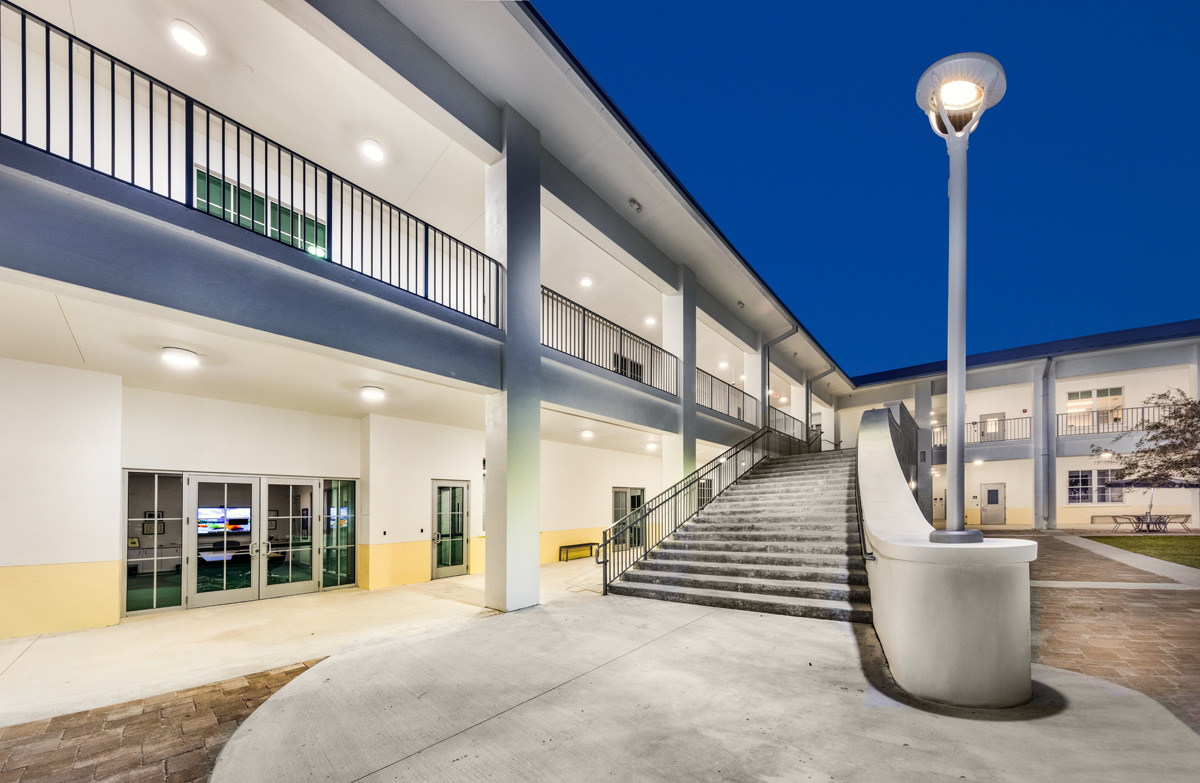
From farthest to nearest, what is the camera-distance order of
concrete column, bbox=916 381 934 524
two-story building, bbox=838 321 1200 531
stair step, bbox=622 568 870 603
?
two-story building, bbox=838 321 1200 531, concrete column, bbox=916 381 934 524, stair step, bbox=622 568 870 603

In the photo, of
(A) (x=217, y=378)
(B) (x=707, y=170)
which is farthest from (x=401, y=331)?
(B) (x=707, y=170)

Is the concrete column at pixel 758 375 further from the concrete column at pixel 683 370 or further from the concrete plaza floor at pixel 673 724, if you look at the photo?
the concrete plaza floor at pixel 673 724

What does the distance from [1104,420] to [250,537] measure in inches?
1209

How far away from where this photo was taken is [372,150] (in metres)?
8.55

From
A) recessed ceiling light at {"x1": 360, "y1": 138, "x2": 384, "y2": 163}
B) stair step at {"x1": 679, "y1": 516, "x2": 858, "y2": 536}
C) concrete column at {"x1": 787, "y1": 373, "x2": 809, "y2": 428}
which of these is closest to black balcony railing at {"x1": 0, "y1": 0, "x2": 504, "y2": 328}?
recessed ceiling light at {"x1": 360, "y1": 138, "x2": 384, "y2": 163}

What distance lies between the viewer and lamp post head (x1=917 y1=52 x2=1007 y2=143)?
4.13m

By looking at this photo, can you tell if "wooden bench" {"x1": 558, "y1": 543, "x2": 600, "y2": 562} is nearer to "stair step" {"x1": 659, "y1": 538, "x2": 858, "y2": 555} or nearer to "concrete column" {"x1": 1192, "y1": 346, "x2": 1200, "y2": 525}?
"stair step" {"x1": 659, "y1": 538, "x2": 858, "y2": 555}

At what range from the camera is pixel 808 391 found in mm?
22359

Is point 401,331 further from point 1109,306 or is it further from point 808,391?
point 1109,306

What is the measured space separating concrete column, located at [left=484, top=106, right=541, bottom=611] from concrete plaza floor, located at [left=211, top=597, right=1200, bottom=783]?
2.17 metres

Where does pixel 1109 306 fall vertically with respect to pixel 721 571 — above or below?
above

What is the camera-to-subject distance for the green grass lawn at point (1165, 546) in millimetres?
11289

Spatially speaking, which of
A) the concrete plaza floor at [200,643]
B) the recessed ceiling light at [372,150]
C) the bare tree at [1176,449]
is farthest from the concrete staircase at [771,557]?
the recessed ceiling light at [372,150]

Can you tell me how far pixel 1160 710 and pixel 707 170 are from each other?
508 feet
